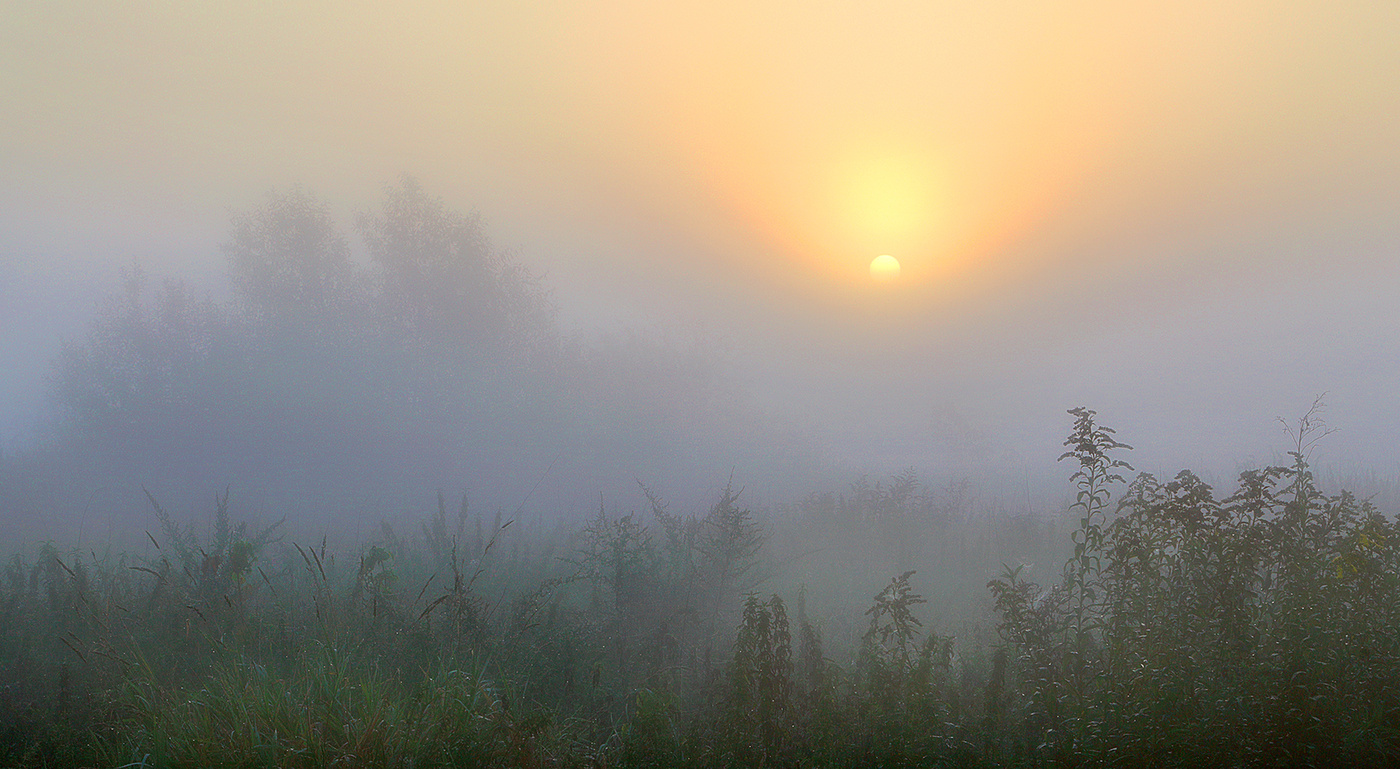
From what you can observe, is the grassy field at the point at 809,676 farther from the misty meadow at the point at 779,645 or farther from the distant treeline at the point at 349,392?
the distant treeline at the point at 349,392

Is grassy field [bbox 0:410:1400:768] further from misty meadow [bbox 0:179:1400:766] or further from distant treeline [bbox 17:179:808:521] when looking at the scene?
distant treeline [bbox 17:179:808:521]

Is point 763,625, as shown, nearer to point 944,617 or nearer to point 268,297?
point 944,617

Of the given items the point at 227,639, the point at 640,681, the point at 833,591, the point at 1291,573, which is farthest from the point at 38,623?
the point at 1291,573

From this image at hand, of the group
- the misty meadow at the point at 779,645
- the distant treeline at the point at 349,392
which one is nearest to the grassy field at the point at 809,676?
the misty meadow at the point at 779,645

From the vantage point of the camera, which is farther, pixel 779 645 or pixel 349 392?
pixel 349 392

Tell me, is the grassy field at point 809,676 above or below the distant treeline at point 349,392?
below

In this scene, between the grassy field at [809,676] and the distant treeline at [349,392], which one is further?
the distant treeline at [349,392]

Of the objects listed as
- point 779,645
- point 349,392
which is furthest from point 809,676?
point 349,392

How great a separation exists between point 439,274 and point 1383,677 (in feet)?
85.5

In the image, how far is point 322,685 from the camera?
15.4 ft

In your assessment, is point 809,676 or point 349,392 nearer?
point 809,676

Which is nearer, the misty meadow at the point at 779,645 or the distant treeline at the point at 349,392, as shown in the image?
the misty meadow at the point at 779,645

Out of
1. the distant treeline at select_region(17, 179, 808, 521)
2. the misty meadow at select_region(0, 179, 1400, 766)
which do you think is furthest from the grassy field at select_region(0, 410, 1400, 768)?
the distant treeline at select_region(17, 179, 808, 521)

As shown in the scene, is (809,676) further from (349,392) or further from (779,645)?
(349,392)
